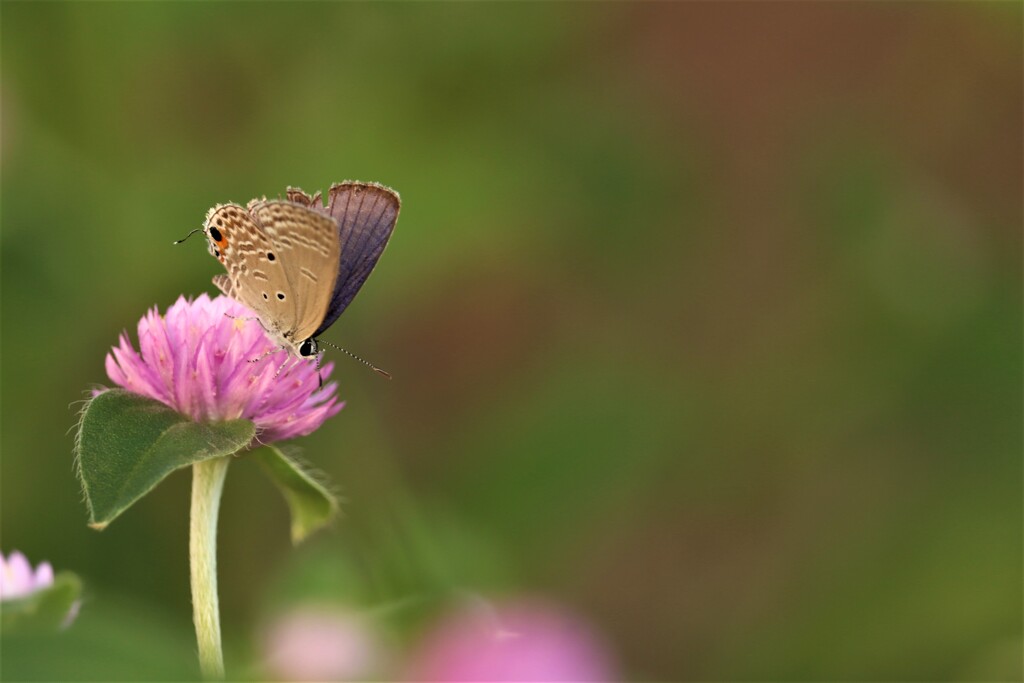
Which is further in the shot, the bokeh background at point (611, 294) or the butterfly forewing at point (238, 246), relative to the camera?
the bokeh background at point (611, 294)

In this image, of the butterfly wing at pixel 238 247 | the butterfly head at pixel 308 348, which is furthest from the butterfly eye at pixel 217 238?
the butterfly head at pixel 308 348

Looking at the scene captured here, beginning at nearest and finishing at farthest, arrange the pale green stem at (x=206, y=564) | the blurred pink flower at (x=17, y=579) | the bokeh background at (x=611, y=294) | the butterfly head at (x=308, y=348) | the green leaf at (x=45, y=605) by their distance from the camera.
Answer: the green leaf at (x=45, y=605) → the pale green stem at (x=206, y=564) → the blurred pink flower at (x=17, y=579) → the butterfly head at (x=308, y=348) → the bokeh background at (x=611, y=294)

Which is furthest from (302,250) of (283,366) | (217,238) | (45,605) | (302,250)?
(45,605)

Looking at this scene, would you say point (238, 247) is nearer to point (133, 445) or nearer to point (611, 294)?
point (133, 445)

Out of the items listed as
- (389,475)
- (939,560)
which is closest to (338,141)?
(389,475)

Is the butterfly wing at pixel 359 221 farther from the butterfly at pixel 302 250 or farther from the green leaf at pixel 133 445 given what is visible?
the green leaf at pixel 133 445
